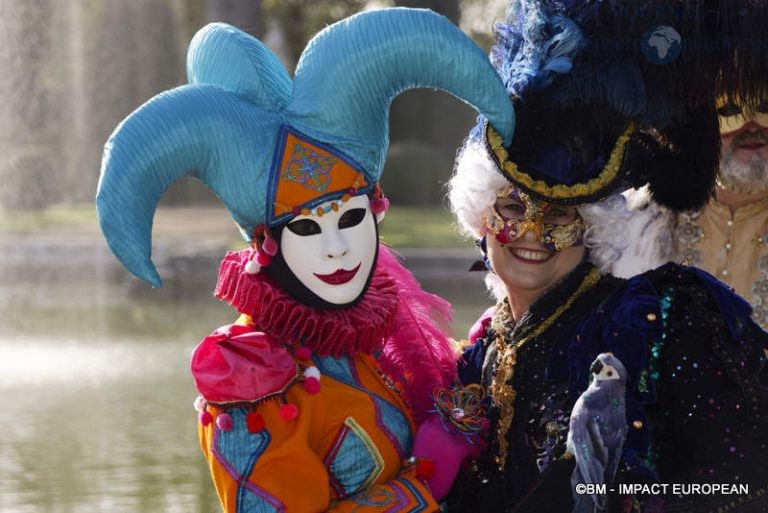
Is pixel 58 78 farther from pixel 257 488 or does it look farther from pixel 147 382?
pixel 257 488

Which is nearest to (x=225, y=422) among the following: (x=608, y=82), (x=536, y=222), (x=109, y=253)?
(x=536, y=222)

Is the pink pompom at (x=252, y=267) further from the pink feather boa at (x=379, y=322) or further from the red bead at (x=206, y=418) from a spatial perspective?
the red bead at (x=206, y=418)

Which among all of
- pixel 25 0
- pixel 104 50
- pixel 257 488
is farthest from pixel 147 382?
pixel 104 50

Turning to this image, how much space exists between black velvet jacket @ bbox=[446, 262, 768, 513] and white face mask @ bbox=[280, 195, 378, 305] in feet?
1.82

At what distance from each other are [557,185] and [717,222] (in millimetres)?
1245

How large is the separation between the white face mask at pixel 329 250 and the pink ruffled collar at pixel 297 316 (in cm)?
6

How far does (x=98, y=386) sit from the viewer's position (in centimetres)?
798

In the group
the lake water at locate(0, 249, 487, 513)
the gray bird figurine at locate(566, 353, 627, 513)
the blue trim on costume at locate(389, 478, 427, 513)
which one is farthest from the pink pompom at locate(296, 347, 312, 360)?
the lake water at locate(0, 249, 487, 513)

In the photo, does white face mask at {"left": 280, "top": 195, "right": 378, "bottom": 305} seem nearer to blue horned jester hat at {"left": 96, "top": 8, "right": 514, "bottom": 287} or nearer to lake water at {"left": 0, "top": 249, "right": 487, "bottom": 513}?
blue horned jester hat at {"left": 96, "top": 8, "right": 514, "bottom": 287}

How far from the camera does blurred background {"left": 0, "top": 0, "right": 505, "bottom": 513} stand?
6383mm

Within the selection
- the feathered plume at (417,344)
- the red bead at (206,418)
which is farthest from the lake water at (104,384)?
the red bead at (206,418)

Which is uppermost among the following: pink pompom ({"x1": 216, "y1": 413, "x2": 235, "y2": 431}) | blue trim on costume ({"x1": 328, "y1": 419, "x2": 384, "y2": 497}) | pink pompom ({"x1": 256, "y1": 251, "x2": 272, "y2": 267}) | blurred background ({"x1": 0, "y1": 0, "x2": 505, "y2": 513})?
pink pompom ({"x1": 256, "y1": 251, "x2": 272, "y2": 267})

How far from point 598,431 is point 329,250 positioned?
2.55 ft

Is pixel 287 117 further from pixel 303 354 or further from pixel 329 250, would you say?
pixel 303 354
